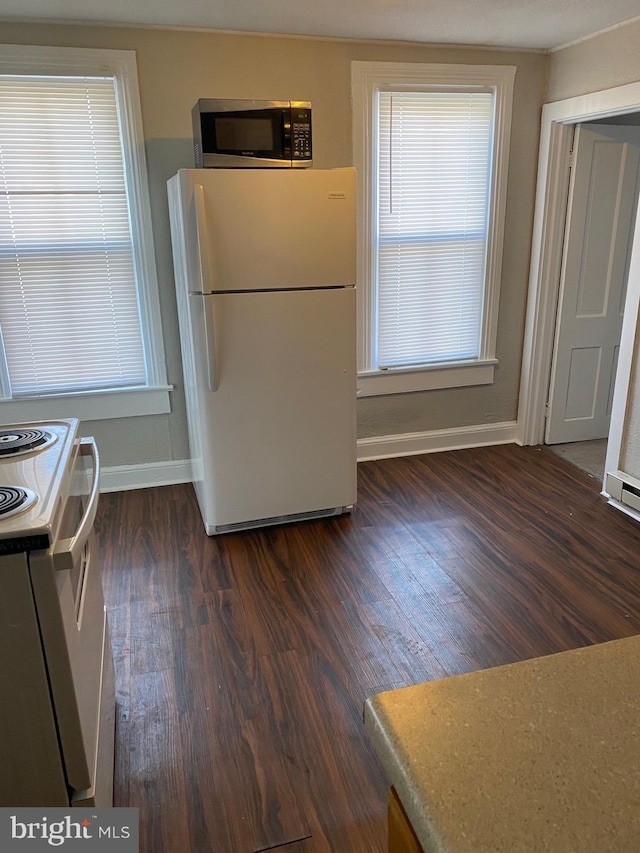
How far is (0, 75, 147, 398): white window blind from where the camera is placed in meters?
2.91

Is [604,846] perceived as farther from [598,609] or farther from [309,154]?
[309,154]

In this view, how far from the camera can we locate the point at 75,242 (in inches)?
122

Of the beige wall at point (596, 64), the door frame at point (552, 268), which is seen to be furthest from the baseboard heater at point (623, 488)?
the beige wall at point (596, 64)

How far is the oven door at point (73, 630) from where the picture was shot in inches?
44.3

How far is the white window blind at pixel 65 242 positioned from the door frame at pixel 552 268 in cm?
241

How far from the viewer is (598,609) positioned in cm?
237

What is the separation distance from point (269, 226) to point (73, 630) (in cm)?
191

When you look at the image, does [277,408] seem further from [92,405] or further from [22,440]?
[22,440]

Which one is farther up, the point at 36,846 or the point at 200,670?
the point at 36,846

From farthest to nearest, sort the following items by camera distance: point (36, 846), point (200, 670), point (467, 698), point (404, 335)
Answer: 1. point (404, 335)
2. point (200, 670)
3. point (36, 846)
4. point (467, 698)

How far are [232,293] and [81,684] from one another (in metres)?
1.79

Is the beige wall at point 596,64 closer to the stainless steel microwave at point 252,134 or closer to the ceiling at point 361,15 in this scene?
the ceiling at point 361,15

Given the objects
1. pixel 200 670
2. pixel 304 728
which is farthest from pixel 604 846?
pixel 200 670

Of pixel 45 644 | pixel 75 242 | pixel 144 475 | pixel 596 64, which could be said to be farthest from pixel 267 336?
pixel 596 64
